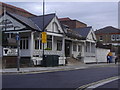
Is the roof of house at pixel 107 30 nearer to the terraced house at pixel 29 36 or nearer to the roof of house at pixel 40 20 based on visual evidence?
the terraced house at pixel 29 36

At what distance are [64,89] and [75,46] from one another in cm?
3004

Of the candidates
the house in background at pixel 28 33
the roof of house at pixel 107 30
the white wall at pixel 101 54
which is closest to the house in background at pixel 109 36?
the roof of house at pixel 107 30

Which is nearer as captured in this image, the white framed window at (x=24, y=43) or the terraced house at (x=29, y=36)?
the terraced house at (x=29, y=36)

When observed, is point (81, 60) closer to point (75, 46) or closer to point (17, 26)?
point (75, 46)

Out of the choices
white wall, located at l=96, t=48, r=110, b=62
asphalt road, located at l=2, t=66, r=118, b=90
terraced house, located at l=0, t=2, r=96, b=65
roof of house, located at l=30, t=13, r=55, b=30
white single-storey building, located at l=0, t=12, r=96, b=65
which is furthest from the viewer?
white wall, located at l=96, t=48, r=110, b=62

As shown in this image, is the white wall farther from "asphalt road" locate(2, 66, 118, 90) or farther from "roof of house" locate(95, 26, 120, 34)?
"asphalt road" locate(2, 66, 118, 90)

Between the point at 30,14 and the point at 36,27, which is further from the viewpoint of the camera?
the point at 30,14

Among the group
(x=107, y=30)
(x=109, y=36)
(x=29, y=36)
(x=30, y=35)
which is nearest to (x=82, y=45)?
(x=29, y=36)

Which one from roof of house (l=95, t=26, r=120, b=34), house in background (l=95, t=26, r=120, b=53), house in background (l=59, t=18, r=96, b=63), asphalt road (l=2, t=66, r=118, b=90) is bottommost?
asphalt road (l=2, t=66, r=118, b=90)

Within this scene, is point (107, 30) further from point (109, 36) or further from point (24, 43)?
point (24, 43)

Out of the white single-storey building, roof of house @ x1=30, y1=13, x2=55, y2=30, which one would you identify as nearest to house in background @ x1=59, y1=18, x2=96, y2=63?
the white single-storey building

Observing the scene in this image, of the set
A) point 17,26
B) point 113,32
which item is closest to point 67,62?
point 17,26

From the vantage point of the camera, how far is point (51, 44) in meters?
33.3

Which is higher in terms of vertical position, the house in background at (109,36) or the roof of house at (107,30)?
the roof of house at (107,30)
